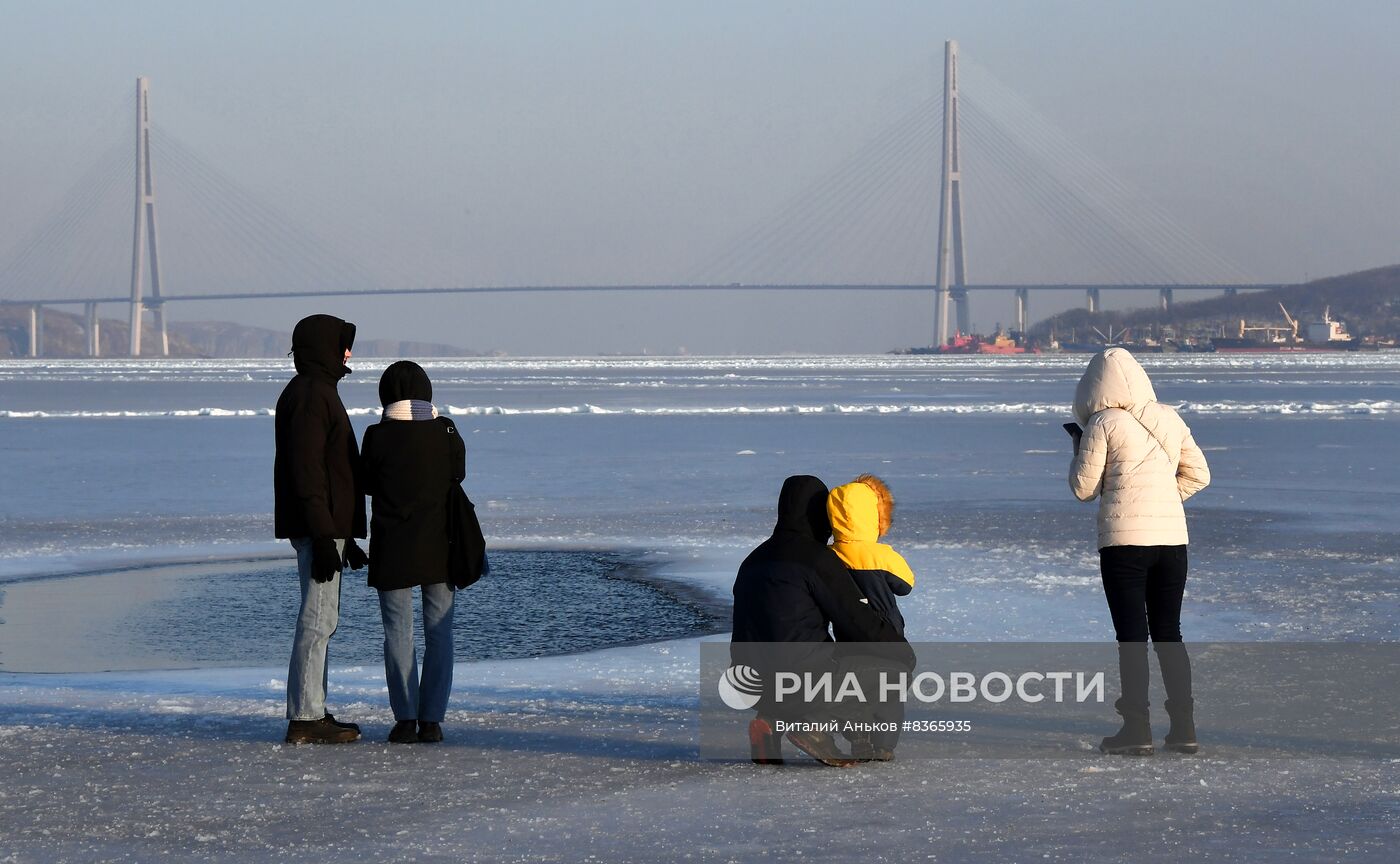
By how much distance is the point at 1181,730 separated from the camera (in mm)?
4664

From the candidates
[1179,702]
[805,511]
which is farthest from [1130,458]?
[805,511]

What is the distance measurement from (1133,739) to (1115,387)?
93 cm

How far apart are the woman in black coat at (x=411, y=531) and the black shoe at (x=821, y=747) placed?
1.06 metres

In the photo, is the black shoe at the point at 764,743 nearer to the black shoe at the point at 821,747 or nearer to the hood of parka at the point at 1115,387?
the black shoe at the point at 821,747

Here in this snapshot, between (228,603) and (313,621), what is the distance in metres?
3.53

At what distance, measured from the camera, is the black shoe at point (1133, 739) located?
181 inches

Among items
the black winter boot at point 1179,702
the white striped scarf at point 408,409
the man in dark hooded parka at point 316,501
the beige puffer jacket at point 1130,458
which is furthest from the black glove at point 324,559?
the black winter boot at point 1179,702

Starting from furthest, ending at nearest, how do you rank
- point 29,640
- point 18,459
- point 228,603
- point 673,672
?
point 18,459
point 228,603
point 29,640
point 673,672

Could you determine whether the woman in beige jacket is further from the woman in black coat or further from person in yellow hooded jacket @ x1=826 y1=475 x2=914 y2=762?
the woman in black coat

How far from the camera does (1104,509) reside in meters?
4.76

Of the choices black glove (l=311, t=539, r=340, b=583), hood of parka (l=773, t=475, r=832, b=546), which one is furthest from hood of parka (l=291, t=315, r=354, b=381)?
hood of parka (l=773, t=475, r=832, b=546)

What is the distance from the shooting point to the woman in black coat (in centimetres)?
484

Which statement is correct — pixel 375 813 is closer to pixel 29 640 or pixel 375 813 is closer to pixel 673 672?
pixel 673 672

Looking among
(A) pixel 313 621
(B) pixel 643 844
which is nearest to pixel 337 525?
(A) pixel 313 621
